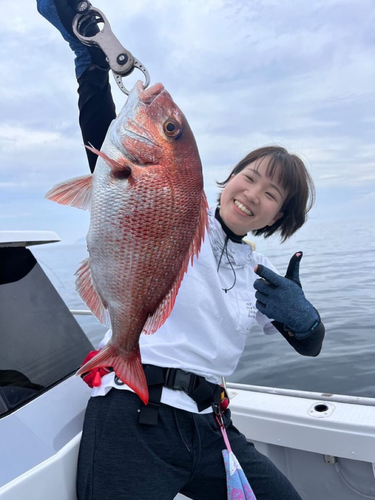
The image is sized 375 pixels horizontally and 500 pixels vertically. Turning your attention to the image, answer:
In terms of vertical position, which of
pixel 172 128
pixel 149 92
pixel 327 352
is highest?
pixel 149 92

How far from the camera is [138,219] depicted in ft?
4.23

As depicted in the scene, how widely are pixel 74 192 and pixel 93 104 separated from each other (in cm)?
56

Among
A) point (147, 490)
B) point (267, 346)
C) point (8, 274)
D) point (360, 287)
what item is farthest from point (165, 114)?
point (360, 287)

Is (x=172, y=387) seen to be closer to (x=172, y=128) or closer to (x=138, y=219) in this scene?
(x=138, y=219)

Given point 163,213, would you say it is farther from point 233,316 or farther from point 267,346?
point 267,346

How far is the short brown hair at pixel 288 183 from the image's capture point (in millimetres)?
2088

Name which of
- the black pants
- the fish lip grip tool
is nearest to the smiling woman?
the black pants

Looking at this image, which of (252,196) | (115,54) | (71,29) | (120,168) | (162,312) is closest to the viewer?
(120,168)

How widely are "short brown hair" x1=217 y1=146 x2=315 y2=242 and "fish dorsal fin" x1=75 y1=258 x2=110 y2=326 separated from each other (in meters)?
1.09

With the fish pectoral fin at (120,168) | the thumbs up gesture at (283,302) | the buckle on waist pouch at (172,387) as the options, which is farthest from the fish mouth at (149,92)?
the buckle on waist pouch at (172,387)

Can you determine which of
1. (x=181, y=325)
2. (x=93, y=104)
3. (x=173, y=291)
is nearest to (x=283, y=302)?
(x=181, y=325)

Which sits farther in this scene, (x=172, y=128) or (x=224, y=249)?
(x=224, y=249)

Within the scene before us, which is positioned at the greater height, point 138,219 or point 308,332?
point 138,219

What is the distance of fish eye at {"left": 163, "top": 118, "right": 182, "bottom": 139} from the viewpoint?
137 cm
